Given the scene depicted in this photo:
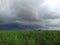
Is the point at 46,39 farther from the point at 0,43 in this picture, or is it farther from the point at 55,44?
the point at 0,43

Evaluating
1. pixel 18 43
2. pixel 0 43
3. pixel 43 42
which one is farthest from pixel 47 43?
pixel 0 43

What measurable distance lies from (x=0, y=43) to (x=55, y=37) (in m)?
7.72

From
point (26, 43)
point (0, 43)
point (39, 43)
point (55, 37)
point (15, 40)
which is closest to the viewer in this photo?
point (0, 43)

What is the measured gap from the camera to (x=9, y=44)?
12398mm

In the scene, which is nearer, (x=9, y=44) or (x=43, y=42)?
(x=9, y=44)

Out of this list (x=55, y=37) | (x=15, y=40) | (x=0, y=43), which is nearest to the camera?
(x=0, y=43)

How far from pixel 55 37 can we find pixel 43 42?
5.47 feet

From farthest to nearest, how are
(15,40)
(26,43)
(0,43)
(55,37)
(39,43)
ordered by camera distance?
(55,37) < (39,43) < (26,43) < (15,40) < (0,43)

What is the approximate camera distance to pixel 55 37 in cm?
1784

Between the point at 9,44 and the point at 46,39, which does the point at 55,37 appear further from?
the point at 9,44

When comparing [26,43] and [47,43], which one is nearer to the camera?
[26,43]

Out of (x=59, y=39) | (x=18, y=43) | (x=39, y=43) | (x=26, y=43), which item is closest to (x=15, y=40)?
(x=18, y=43)

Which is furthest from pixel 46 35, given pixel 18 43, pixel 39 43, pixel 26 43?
pixel 18 43

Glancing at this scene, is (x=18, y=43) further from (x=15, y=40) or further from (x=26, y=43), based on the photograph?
(x=26, y=43)
